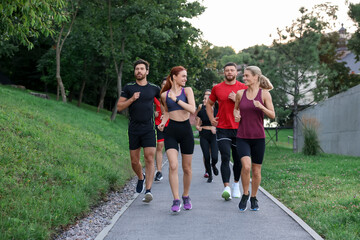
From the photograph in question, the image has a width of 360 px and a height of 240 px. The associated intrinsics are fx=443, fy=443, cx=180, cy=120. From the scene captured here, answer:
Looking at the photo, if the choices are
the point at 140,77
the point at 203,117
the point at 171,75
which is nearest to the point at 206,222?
the point at 171,75

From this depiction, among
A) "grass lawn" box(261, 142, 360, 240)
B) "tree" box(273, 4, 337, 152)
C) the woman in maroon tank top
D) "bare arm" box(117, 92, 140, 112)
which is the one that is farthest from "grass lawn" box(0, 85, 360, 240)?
"tree" box(273, 4, 337, 152)

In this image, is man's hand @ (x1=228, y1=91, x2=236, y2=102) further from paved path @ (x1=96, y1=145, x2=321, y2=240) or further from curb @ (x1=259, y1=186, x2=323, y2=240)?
curb @ (x1=259, y1=186, x2=323, y2=240)

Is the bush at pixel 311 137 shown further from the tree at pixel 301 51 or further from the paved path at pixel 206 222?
the paved path at pixel 206 222

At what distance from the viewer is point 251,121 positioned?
262 inches

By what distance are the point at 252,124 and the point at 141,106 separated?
6.36 feet

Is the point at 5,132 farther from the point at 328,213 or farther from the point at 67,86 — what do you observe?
the point at 67,86

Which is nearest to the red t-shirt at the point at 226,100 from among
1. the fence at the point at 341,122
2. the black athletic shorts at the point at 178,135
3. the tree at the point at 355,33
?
the black athletic shorts at the point at 178,135

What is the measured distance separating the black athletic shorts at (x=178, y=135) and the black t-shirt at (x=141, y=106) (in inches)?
34.6

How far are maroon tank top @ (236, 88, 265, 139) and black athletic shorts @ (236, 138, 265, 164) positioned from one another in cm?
9

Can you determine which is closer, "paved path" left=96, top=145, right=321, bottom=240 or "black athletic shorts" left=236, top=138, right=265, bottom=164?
"paved path" left=96, top=145, right=321, bottom=240

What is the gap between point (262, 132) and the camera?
6633 millimetres

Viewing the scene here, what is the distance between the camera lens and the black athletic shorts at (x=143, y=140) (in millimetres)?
7586

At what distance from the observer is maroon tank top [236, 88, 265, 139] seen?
6613 millimetres

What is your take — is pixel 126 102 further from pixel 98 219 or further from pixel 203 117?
pixel 203 117
